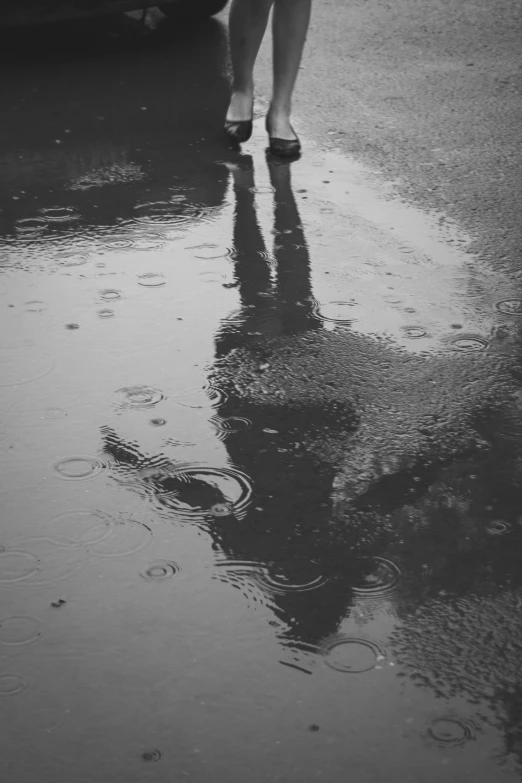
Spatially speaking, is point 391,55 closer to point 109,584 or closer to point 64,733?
point 109,584

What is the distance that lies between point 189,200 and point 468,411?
1.74 m

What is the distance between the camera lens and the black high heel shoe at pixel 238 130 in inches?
180

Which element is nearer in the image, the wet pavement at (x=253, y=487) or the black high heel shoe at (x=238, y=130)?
the wet pavement at (x=253, y=487)

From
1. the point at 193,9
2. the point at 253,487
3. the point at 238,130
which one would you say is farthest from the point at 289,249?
the point at 193,9

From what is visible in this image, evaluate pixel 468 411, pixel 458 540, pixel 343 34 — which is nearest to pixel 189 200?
pixel 468 411

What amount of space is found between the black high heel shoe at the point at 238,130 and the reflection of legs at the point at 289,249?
0.34 meters

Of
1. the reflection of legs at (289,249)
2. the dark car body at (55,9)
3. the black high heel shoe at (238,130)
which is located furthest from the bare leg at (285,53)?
the dark car body at (55,9)

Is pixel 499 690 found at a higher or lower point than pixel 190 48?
higher

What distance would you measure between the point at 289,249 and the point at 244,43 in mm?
1476

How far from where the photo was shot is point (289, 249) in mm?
3586

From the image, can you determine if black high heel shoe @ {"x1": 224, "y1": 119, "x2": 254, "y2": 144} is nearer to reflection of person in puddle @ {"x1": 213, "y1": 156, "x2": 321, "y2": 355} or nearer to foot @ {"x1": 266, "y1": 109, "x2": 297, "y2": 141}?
foot @ {"x1": 266, "y1": 109, "x2": 297, "y2": 141}

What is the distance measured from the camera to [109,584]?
2039mm

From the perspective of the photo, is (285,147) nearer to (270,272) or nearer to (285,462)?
(270,272)

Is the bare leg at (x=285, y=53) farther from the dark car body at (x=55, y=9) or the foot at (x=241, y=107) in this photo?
the dark car body at (x=55, y=9)
